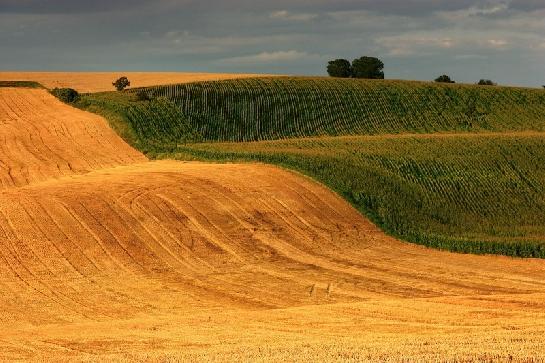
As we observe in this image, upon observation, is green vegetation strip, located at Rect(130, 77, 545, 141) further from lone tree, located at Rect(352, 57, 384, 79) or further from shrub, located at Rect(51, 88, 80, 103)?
lone tree, located at Rect(352, 57, 384, 79)

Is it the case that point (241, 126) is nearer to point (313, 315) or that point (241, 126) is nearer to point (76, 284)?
point (76, 284)

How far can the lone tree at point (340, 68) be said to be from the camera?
109500mm

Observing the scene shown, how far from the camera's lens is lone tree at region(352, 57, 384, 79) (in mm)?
107725

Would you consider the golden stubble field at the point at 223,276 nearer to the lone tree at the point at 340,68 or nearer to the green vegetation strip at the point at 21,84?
the green vegetation strip at the point at 21,84

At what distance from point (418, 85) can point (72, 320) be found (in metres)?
64.9

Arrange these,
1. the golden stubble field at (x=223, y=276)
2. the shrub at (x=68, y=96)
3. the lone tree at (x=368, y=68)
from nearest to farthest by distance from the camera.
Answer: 1. the golden stubble field at (x=223, y=276)
2. the shrub at (x=68, y=96)
3. the lone tree at (x=368, y=68)

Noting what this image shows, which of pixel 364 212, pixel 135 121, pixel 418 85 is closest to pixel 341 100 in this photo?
pixel 418 85

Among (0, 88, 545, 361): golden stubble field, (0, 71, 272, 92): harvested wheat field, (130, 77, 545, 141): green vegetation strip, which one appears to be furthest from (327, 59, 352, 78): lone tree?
(0, 88, 545, 361): golden stubble field

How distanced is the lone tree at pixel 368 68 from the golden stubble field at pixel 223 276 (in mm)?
52401

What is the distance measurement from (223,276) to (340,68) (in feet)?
243

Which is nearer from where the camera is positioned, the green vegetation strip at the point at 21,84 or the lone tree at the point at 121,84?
the lone tree at the point at 121,84

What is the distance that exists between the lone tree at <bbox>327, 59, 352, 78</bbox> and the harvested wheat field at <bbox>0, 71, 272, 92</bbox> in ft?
40.8

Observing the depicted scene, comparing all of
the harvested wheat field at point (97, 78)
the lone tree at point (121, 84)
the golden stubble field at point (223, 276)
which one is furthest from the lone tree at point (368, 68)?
the golden stubble field at point (223, 276)

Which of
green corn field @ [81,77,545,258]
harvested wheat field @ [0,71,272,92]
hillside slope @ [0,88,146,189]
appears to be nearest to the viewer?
green corn field @ [81,77,545,258]
